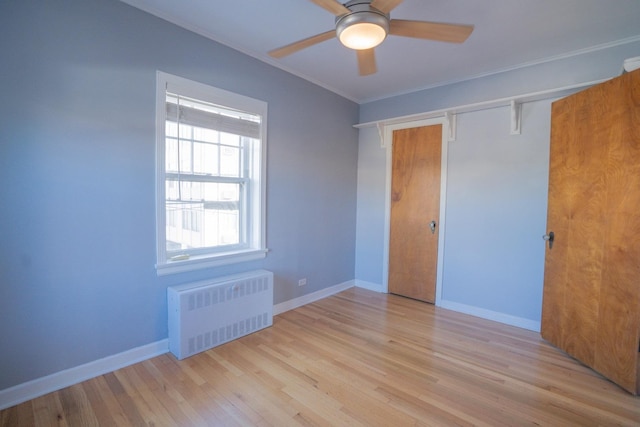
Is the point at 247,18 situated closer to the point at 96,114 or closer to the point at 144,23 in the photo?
the point at 144,23

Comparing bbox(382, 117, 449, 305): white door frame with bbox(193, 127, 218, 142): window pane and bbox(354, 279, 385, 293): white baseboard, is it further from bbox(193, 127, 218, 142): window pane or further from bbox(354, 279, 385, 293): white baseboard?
bbox(193, 127, 218, 142): window pane

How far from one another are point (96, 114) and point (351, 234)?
307 cm

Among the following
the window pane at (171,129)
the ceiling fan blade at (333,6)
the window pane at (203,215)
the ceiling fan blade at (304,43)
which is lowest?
the window pane at (203,215)

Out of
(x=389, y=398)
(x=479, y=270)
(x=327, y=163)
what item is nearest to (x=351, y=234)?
(x=327, y=163)

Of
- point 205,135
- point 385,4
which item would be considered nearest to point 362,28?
point 385,4

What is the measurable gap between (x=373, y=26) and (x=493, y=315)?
302cm

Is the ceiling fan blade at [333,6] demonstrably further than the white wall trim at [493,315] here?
No

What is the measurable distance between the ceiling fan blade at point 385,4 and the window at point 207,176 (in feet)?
5.06

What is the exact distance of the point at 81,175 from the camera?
1916mm

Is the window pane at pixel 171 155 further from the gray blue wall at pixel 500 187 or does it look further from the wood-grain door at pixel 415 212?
the gray blue wall at pixel 500 187

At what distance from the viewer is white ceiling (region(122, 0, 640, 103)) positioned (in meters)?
2.03

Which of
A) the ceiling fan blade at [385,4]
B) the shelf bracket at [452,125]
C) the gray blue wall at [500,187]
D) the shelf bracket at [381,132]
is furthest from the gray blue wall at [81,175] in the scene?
the gray blue wall at [500,187]

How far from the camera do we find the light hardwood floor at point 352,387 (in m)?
1.69

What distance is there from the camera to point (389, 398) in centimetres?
187
